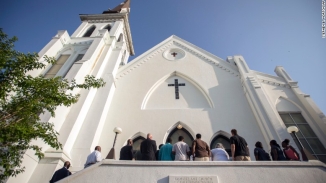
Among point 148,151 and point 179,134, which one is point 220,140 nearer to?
point 179,134

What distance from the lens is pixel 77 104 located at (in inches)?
322

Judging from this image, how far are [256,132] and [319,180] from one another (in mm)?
4048

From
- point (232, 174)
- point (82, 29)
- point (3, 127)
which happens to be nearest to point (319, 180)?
point (232, 174)

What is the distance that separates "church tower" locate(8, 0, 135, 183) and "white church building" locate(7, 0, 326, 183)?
4 centimetres

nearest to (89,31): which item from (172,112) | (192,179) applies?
(172,112)

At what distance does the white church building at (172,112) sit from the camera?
442cm

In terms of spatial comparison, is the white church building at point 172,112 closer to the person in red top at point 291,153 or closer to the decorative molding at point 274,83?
the decorative molding at point 274,83

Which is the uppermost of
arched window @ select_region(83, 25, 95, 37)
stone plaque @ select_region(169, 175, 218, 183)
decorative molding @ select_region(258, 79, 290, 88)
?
arched window @ select_region(83, 25, 95, 37)

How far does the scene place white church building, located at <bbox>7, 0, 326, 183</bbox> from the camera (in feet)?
14.5

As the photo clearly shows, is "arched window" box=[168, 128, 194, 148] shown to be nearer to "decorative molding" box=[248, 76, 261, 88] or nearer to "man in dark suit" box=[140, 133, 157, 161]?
"man in dark suit" box=[140, 133, 157, 161]

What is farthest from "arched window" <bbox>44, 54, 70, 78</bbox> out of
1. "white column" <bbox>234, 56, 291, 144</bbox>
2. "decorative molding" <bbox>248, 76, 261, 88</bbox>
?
"decorative molding" <bbox>248, 76, 261, 88</bbox>

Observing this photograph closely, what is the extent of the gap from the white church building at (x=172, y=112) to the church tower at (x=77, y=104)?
0.04 metres

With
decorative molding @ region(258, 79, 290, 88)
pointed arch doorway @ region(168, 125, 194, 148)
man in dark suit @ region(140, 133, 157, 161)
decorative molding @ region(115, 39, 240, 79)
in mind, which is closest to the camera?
man in dark suit @ region(140, 133, 157, 161)

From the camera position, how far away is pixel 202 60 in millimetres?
12570
